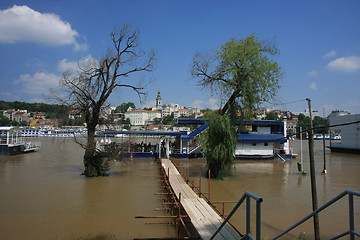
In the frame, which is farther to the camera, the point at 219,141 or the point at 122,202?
the point at 219,141

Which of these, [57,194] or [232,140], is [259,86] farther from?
[57,194]

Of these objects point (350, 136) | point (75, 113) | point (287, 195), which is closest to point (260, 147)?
point (287, 195)

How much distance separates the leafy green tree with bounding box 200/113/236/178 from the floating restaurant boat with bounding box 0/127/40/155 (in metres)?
29.8

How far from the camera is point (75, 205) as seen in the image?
46.3ft

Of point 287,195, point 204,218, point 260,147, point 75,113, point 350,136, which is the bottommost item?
point 287,195

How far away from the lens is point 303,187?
19.0 metres

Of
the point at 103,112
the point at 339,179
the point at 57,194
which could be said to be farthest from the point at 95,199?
the point at 339,179

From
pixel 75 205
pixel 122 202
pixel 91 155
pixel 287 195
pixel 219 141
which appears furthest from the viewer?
pixel 91 155

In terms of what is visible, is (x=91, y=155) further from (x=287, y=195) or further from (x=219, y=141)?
(x=287, y=195)

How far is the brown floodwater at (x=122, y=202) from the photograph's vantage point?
35.4 feet

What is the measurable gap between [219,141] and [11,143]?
33.0m

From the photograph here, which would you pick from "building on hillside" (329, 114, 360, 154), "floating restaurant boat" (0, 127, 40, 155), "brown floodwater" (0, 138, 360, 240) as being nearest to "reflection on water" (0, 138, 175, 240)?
"brown floodwater" (0, 138, 360, 240)

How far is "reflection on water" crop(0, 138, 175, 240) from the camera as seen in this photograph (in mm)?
10609

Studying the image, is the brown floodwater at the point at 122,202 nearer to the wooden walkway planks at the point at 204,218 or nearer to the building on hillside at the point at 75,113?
the wooden walkway planks at the point at 204,218
